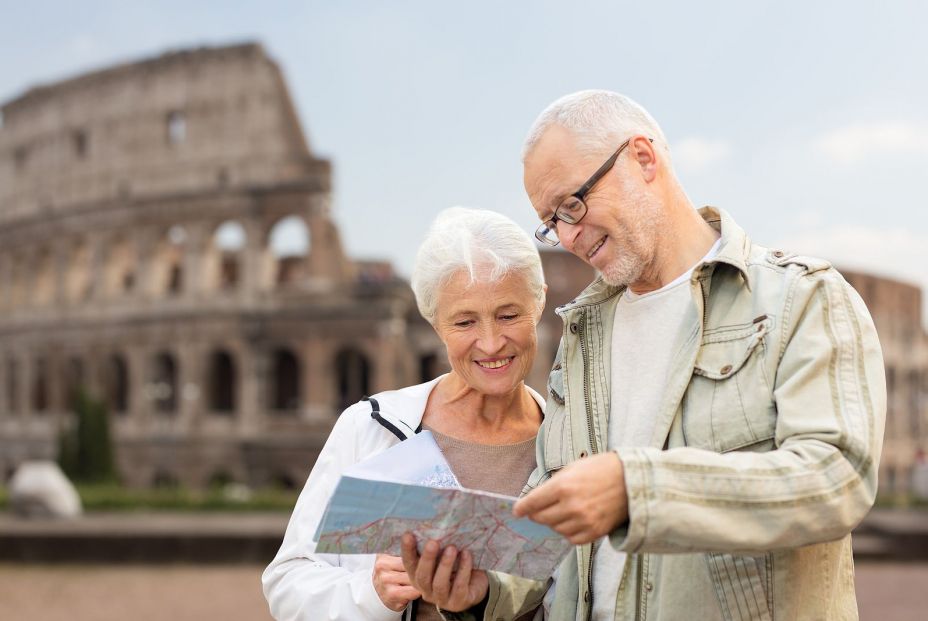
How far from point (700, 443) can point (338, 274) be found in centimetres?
2346

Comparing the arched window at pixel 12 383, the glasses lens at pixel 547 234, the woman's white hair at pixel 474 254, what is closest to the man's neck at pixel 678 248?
the glasses lens at pixel 547 234

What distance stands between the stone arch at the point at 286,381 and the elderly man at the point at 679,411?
81.5 ft

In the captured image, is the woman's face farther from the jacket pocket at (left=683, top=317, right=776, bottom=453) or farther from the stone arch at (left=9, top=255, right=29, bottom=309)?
the stone arch at (left=9, top=255, right=29, bottom=309)

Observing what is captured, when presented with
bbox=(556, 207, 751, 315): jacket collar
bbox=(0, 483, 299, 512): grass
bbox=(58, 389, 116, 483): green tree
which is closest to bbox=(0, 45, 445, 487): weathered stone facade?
bbox=(58, 389, 116, 483): green tree

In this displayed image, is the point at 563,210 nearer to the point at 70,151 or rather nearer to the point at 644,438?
the point at 644,438

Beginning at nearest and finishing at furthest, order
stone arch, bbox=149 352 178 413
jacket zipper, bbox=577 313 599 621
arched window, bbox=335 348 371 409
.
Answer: jacket zipper, bbox=577 313 599 621
arched window, bbox=335 348 371 409
stone arch, bbox=149 352 178 413

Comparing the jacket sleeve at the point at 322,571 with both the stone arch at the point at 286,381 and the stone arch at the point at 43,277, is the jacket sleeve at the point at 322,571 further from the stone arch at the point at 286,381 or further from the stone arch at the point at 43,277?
the stone arch at the point at 43,277

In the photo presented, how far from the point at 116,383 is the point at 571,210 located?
27.7 metres

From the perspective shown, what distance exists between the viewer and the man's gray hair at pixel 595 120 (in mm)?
2219

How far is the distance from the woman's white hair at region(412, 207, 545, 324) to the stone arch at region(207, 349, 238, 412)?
80.6ft

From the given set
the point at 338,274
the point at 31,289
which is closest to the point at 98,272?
the point at 31,289

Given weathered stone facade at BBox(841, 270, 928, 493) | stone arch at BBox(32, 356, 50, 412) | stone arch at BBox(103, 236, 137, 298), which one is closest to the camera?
stone arch at BBox(103, 236, 137, 298)

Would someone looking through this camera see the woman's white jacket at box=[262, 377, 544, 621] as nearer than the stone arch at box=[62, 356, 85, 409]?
Yes

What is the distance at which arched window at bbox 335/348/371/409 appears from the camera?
2545 centimetres
